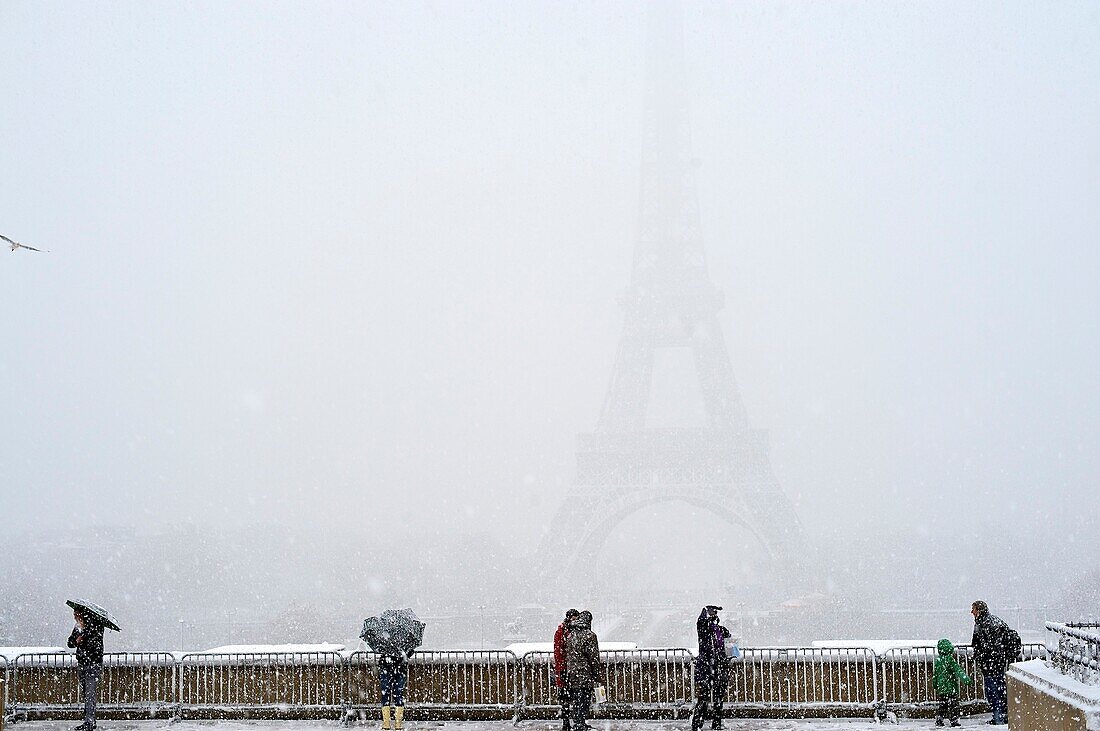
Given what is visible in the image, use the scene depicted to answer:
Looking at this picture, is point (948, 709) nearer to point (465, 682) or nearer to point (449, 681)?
point (465, 682)

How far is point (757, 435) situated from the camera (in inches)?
2223

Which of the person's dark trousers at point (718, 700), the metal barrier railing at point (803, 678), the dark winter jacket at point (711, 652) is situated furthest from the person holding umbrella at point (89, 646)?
the metal barrier railing at point (803, 678)

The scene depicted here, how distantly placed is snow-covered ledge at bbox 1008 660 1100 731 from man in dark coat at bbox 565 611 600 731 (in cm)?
457

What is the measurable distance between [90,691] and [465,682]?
4.56 m

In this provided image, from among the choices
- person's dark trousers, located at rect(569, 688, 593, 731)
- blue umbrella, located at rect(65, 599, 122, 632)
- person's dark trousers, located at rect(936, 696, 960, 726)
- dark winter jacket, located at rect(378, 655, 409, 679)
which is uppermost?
blue umbrella, located at rect(65, 599, 122, 632)

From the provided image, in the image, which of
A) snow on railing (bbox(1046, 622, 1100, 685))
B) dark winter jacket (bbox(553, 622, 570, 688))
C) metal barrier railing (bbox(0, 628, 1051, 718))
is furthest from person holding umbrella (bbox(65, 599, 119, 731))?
snow on railing (bbox(1046, 622, 1100, 685))

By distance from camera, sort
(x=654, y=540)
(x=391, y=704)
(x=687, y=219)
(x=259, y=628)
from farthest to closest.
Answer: (x=654, y=540) → (x=687, y=219) → (x=259, y=628) → (x=391, y=704)

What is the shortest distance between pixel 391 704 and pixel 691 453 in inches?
1797

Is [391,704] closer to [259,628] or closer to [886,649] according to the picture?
[886,649]

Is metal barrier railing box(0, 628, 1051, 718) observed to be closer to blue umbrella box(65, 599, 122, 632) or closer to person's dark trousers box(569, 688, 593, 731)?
person's dark trousers box(569, 688, 593, 731)

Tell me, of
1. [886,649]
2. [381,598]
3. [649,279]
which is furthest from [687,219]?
[886,649]

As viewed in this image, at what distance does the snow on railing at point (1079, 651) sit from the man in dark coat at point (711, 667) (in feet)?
14.5

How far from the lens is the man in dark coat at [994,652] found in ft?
40.6

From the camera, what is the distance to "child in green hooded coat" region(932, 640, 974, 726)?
1266cm
